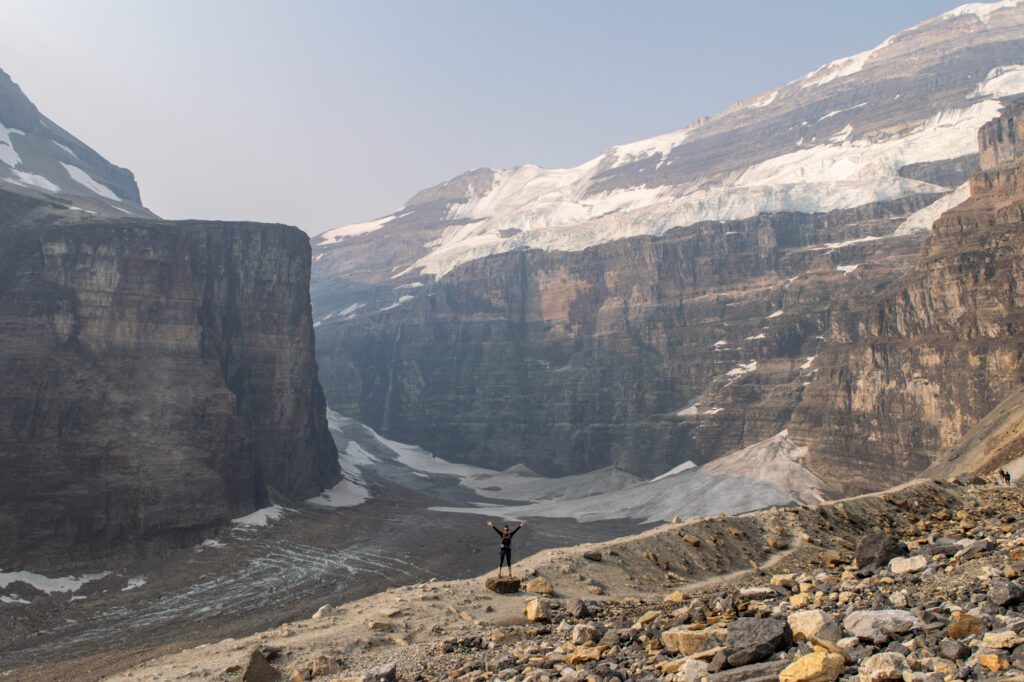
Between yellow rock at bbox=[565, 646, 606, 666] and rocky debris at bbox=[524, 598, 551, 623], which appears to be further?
rocky debris at bbox=[524, 598, 551, 623]

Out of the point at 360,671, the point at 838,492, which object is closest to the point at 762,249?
the point at 838,492

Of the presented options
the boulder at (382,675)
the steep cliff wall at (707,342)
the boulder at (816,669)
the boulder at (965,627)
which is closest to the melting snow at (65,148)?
the steep cliff wall at (707,342)

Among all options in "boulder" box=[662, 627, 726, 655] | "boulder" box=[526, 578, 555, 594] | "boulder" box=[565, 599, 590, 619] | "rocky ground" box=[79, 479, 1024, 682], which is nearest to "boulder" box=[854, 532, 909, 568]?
"rocky ground" box=[79, 479, 1024, 682]

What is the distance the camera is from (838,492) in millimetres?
115750

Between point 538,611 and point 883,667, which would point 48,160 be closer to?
point 538,611

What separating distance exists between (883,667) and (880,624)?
8.00 feet

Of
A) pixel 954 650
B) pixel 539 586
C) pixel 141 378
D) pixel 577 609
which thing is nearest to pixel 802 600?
pixel 577 609

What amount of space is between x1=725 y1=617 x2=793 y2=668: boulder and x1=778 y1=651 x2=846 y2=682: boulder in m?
1.15

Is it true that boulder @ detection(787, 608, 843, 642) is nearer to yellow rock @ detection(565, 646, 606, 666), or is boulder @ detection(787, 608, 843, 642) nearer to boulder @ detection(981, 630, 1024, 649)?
boulder @ detection(981, 630, 1024, 649)

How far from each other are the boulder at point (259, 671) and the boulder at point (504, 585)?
9090 mm

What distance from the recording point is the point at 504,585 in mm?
27297

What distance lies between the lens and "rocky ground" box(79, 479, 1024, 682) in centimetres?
1258

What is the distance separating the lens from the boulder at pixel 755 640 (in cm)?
1320

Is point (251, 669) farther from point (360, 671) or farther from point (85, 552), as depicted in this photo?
point (85, 552)
